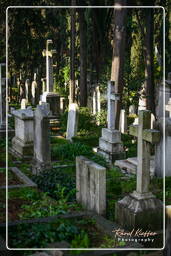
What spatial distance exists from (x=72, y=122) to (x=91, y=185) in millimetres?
7263

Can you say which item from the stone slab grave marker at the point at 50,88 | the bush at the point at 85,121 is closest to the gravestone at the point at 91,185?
the bush at the point at 85,121

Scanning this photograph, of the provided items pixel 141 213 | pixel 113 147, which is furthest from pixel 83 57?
pixel 141 213

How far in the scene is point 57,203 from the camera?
869 cm

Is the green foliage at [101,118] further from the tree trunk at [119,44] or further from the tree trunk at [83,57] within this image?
the tree trunk at [119,44]

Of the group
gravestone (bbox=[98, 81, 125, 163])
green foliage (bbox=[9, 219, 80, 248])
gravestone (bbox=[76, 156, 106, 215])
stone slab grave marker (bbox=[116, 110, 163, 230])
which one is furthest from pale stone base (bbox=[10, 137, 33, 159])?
stone slab grave marker (bbox=[116, 110, 163, 230])

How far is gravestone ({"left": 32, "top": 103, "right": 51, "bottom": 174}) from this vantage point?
34.3 ft

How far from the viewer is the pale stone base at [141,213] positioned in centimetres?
738

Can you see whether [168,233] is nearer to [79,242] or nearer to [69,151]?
[79,242]

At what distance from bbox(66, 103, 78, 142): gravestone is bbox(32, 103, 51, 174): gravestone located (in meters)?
4.20

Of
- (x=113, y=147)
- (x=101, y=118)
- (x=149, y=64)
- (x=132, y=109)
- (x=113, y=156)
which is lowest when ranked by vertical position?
(x=113, y=156)

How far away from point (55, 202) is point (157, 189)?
2016 mm

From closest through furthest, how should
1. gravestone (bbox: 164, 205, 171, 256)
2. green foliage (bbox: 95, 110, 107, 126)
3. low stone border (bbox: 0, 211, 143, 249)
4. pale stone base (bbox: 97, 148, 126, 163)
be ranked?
gravestone (bbox: 164, 205, 171, 256) < low stone border (bbox: 0, 211, 143, 249) < pale stone base (bbox: 97, 148, 126, 163) < green foliage (bbox: 95, 110, 107, 126)

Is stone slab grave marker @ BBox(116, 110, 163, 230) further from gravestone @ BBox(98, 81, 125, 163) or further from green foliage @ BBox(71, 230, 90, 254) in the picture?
gravestone @ BBox(98, 81, 125, 163)

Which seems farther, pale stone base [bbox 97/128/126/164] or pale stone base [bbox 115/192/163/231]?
pale stone base [bbox 97/128/126/164]
